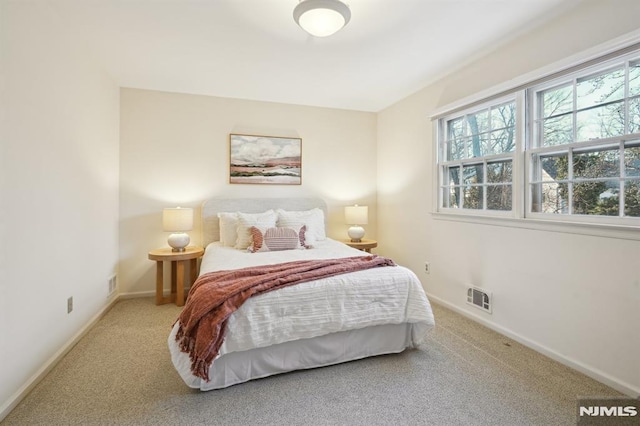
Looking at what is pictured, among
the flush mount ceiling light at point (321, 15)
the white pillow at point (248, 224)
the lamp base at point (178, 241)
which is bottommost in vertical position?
the lamp base at point (178, 241)

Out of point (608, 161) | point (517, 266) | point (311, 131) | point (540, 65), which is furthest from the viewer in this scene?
point (311, 131)

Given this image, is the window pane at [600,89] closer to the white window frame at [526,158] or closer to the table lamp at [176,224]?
the white window frame at [526,158]

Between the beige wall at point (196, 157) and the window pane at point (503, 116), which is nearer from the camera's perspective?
the window pane at point (503, 116)

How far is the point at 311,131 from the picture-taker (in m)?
4.36

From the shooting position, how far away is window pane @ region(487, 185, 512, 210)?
8.96ft

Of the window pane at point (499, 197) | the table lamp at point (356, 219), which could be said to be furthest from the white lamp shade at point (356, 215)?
the window pane at point (499, 197)

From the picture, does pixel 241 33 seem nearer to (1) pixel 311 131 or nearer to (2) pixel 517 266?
(1) pixel 311 131

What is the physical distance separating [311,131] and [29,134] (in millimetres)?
3037

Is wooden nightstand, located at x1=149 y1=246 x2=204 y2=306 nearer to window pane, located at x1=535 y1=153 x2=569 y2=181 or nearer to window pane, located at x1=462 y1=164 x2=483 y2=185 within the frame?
window pane, located at x1=462 y1=164 x2=483 y2=185

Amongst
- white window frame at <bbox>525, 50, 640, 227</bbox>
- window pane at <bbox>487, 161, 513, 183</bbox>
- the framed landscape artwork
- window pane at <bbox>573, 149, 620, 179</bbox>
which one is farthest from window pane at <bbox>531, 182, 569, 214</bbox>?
the framed landscape artwork

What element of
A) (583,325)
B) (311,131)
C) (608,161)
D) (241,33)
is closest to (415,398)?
(583,325)

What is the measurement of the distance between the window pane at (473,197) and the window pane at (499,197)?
0.10 m

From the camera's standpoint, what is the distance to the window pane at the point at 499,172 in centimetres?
272

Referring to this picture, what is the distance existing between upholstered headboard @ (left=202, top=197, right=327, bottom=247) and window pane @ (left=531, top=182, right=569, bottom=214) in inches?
98.2
